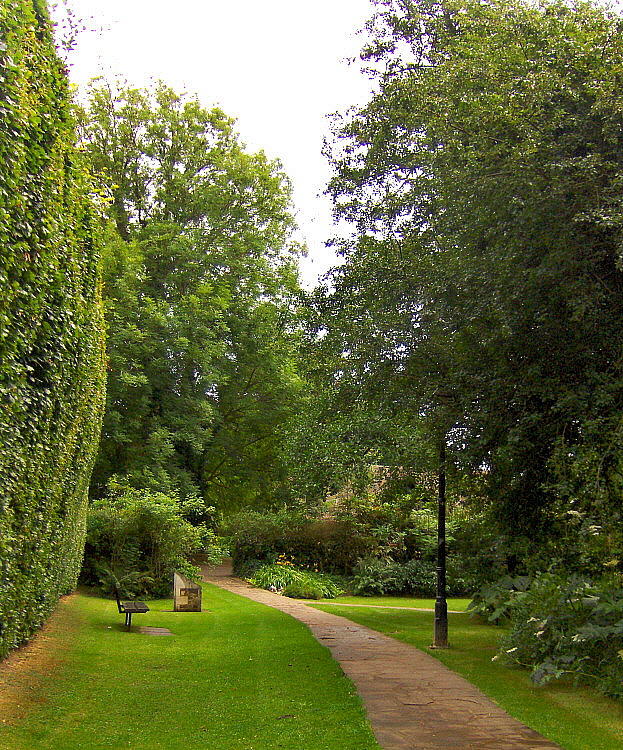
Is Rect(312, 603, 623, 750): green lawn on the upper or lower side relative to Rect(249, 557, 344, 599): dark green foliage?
lower

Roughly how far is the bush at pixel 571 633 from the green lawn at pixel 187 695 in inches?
97.2

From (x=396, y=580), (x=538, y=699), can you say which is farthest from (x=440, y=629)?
(x=396, y=580)

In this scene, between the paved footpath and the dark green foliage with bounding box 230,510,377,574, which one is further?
the dark green foliage with bounding box 230,510,377,574

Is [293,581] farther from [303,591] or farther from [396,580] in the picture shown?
[396,580]

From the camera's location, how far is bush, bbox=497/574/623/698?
25.9ft

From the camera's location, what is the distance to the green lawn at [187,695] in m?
6.00

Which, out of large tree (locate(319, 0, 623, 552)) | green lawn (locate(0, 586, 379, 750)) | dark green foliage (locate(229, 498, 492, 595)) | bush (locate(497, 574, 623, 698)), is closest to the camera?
green lawn (locate(0, 586, 379, 750))

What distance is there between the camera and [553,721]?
686 centimetres

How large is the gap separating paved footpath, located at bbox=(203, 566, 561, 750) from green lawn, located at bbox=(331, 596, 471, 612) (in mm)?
6823

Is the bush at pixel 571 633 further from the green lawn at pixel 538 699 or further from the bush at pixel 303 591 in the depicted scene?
the bush at pixel 303 591

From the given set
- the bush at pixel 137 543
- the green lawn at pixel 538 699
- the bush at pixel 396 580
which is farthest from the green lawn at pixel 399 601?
the green lawn at pixel 538 699

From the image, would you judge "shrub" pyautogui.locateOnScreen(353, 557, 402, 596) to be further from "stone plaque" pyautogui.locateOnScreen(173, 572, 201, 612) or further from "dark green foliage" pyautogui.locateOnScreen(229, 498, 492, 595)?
"stone plaque" pyautogui.locateOnScreen(173, 572, 201, 612)

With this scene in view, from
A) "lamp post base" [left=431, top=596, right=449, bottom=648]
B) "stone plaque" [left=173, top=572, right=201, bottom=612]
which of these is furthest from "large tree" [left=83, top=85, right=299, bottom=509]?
"lamp post base" [left=431, top=596, right=449, bottom=648]

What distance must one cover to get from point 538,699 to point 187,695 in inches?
152
